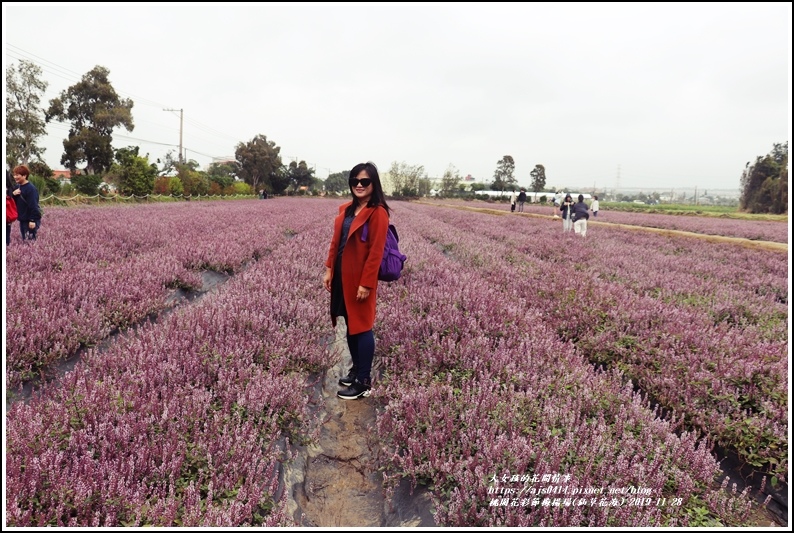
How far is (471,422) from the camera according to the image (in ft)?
7.38

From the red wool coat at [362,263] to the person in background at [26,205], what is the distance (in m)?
6.54

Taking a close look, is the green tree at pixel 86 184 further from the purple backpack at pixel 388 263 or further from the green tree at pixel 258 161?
the green tree at pixel 258 161

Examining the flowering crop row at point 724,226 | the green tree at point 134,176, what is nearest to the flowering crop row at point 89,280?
the flowering crop row at point 724,226

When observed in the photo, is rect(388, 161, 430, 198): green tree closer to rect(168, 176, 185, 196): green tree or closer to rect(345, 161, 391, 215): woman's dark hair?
rect(168, 176, 185, 196): green tree

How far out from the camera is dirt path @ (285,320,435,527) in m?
2.07

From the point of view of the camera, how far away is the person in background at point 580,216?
524 inches

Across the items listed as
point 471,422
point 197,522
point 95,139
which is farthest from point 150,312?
point 95,139

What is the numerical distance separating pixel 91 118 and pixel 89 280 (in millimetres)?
50809

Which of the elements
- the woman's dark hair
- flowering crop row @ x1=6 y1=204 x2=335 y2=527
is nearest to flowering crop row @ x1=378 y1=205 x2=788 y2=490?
the woman's dark hair

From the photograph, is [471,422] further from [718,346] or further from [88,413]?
[718,346]

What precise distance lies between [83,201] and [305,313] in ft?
81.4

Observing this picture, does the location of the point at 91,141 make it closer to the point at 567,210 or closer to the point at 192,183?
the point at 192,183

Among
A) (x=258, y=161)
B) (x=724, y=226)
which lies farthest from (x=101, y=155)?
(x=724, y=226)

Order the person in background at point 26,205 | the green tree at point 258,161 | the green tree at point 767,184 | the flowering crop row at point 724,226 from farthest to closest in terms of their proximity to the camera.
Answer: the green tree at point 258,161 → the green tree at point 767,184 → the flowering crop row at point 724,226 → the person in background at point 26,205
